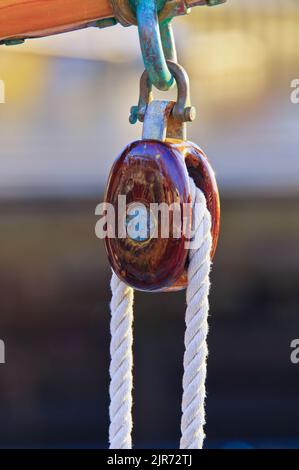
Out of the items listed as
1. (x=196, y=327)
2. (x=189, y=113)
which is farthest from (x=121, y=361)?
(x=189, y=113)

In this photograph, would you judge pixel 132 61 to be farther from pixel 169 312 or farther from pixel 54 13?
pixel 54 13

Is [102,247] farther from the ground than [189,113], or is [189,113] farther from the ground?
[102,247]

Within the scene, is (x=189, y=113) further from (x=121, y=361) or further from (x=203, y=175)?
(x=121, y=361)

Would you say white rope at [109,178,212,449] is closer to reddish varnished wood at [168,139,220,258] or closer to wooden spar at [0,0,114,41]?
reddish varnished wood at [168,139,220,258]

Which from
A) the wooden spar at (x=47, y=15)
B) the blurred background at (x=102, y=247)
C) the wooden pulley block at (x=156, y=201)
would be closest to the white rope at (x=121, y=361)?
the wooden pulley block at (x=156, y=201)

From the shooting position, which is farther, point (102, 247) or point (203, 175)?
point (102, 247)

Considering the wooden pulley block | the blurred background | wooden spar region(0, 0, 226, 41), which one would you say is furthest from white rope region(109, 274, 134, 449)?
the blurred background

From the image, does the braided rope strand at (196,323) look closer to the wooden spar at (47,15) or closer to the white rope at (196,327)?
the white rope at (196,327)
